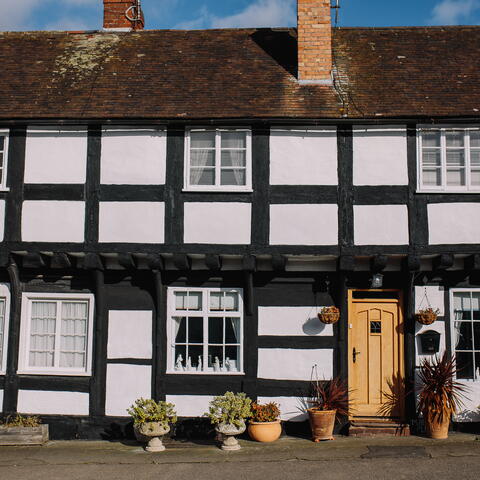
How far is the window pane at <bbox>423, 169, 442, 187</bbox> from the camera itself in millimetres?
10578

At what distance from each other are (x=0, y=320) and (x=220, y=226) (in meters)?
4.22

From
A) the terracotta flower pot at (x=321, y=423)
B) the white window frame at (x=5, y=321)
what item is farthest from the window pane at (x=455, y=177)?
the white window frame at (x=5, y=321)

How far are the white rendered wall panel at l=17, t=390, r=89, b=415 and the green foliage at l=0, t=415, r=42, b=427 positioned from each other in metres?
0.15

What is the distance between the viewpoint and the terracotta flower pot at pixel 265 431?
32.7 feet

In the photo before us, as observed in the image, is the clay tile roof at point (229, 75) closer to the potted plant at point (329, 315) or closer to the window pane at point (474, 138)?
the window pane at point (474, 138)

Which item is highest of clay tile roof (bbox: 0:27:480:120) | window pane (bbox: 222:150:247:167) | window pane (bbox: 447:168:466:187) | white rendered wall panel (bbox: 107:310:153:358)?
clay tile roof (bbox: 0:27:480:120)

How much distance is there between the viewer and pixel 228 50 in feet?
41.5

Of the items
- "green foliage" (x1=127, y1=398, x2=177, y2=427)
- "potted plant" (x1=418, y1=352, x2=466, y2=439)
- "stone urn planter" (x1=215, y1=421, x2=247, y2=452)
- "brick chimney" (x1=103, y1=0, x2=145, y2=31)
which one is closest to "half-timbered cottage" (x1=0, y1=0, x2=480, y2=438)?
"potted plant" (x1=418, y1=352, x2=466, y2=439)

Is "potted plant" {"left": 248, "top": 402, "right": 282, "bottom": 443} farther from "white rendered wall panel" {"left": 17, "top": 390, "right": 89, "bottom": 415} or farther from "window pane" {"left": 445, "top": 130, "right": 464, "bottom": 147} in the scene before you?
"window pane" {"left": 445, "top": 130, "right": 464, "bottom": 147}

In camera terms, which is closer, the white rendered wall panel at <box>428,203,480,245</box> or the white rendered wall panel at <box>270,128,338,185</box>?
the white rendered wall panel at <box>428,203,480,245</box>

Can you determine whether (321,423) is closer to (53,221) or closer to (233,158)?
(233,158)

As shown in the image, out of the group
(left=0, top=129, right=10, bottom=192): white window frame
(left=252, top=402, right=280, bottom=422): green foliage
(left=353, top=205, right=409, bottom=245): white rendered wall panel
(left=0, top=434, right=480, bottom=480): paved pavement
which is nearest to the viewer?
(left=0, top=434, right=480, bottom=480): paved pavement

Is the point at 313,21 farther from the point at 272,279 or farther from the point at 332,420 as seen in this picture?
the point at 332,420

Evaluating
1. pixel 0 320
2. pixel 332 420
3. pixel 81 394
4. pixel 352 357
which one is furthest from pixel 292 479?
pixel 0 320
